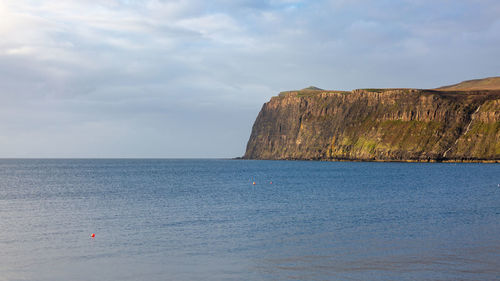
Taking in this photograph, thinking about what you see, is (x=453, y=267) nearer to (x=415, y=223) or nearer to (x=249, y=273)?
(x=249, y=273)

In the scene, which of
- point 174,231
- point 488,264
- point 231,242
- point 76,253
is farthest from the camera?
point 174,231

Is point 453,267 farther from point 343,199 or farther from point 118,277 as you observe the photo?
point 343,199

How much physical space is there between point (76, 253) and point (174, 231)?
27.8 ft

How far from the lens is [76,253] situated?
26.9 metres

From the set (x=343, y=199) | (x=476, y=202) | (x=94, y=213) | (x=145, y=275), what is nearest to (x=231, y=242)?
(x=145, y=275)

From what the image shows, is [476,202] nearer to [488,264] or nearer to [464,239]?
[464,239]

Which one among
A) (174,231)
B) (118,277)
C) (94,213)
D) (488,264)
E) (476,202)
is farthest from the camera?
(476,202)

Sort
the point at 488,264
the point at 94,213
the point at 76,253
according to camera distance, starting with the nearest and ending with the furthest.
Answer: the point at 488,264
the point at 76,253
the point at 94,213

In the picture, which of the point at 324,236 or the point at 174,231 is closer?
the point at 324,236

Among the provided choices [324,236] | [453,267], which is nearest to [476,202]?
[324,236]

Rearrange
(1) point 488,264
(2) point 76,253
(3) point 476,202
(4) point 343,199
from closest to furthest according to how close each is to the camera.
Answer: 1. (1) point 488,264
2. (2) point 76,253
3. (3) point 476,202
4. (4) point 343,199

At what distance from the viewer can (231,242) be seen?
29938 mm

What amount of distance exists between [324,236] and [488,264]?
10933 mm

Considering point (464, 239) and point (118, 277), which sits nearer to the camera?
point (118, 277)
